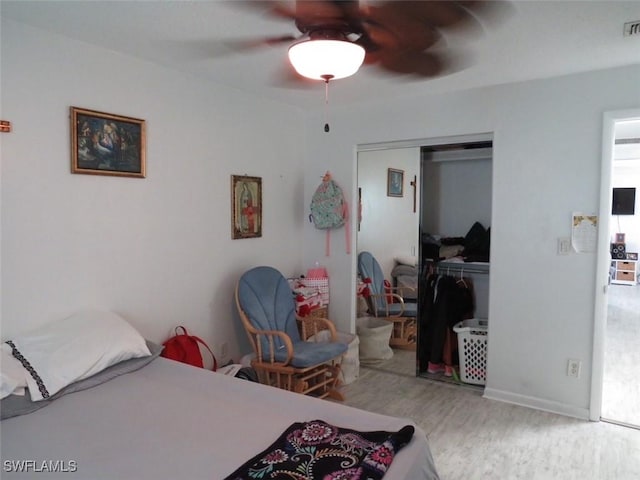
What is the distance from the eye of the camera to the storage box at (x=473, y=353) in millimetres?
3707

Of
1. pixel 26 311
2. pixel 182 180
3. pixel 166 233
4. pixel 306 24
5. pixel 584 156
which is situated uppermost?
pixel 306 24

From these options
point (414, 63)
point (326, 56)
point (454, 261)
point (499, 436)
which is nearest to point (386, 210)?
point (454, 261)

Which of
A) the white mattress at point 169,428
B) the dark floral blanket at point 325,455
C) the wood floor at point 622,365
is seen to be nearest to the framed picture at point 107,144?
the white mattress at point 169,428

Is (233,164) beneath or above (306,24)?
beneath

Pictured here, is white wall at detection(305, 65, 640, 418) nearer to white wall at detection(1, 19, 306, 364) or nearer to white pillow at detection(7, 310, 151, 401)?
white wall at detection(1, 19, 306, 364)

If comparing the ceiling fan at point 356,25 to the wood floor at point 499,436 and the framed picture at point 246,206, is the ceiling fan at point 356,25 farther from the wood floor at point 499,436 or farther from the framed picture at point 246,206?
the wood floor at point 499,436

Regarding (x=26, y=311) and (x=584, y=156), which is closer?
(x=26, y=311)

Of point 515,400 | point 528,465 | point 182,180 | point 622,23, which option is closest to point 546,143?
point 622,23

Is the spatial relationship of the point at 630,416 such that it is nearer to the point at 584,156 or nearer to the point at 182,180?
the point at 584,156

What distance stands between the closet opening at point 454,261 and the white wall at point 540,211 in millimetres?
253

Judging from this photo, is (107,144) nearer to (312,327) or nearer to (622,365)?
(312,327)

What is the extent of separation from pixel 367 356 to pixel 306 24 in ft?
10.1

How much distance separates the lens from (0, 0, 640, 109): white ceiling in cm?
211

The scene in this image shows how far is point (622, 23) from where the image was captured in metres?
2.25
